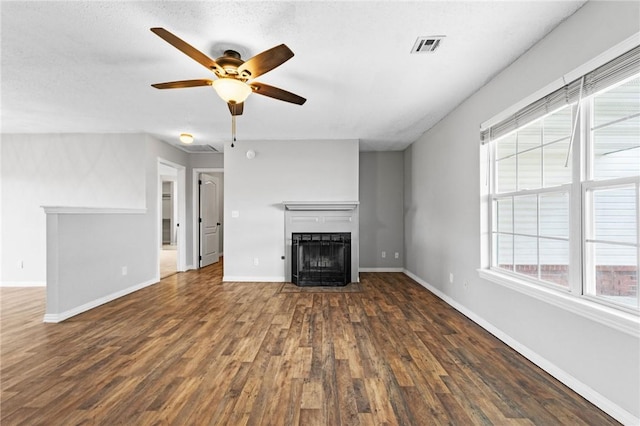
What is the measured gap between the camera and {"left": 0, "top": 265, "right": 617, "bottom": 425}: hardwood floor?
5.55ft

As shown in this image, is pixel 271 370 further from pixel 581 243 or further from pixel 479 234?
pixel 479 234

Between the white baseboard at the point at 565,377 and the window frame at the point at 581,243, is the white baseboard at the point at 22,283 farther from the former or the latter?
the window frame at the point at 581,243

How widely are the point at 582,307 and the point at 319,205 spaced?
11.8ft

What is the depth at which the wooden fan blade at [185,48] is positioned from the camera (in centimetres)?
176

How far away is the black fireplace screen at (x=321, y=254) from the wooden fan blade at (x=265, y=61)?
123 inches

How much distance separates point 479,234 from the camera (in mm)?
3082

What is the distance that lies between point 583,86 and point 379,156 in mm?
4278

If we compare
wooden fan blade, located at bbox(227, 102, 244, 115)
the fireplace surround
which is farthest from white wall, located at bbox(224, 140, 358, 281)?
wooden fan blade, located at bbox(227, 102, 244, 115)

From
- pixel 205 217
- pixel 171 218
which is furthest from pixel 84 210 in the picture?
pixel 171 218

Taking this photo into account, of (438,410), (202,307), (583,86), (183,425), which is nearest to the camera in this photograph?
(183,425)

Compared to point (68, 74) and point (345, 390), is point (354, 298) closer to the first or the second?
point (345, 390)

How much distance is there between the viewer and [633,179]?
162 centimetres

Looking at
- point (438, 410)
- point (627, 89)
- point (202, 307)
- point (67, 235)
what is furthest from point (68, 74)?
point (627, 89)

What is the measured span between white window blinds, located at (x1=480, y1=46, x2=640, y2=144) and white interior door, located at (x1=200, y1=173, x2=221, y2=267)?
5635 mm
